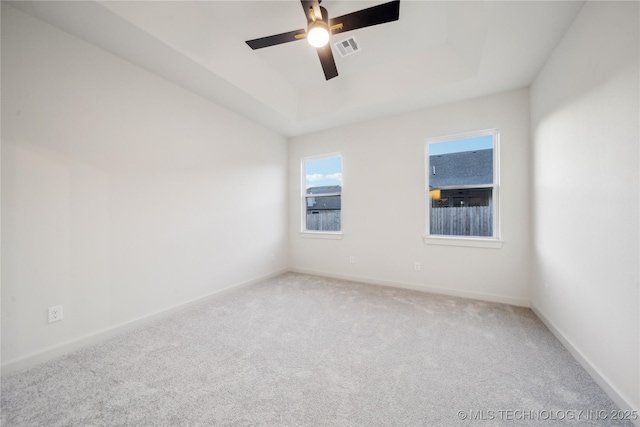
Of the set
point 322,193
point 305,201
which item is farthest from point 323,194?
point 305,201

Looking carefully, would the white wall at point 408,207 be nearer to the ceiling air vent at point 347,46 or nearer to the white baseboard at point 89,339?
the ceiling air vent at point 347,46

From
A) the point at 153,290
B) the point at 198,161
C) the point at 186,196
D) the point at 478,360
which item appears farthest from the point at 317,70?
the point at 478,360

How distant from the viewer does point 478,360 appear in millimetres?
1816

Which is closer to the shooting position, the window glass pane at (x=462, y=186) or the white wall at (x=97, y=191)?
the white wall at (x=97, y=191)

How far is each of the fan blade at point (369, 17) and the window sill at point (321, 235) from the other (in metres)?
2.86

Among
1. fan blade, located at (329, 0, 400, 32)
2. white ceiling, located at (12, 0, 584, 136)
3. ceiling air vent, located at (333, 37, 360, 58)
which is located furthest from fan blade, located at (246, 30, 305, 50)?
ceiling air vent, located at (333, 37, 360, 58)

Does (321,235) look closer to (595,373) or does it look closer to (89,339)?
(89,339)

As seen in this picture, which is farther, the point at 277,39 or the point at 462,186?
the point at 462,186

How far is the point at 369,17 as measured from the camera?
179cm

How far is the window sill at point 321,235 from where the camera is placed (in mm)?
4073

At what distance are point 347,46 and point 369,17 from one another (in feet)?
2.99

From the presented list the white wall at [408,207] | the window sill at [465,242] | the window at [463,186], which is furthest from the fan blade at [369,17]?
the window sill at [465,242]

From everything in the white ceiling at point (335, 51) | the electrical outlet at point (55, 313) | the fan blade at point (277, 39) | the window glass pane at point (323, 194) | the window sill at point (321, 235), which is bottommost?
the electrical outlet at point (55, 313)

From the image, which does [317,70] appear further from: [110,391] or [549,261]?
[110,391]
